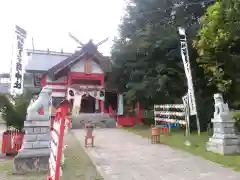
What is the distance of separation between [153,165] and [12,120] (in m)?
5.93

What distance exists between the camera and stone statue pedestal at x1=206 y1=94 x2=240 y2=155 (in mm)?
8648

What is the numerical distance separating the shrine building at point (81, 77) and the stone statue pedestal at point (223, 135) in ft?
44.0

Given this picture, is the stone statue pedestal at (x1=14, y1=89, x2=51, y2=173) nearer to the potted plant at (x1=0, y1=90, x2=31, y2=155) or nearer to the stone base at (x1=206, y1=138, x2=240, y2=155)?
the potted plant at (x1=0, y1=90, x2=31, y2=155)

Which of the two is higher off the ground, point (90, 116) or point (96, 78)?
point (96, 78)

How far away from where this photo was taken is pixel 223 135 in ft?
28.7

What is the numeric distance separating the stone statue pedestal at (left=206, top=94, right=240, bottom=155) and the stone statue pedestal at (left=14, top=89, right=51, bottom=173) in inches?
226

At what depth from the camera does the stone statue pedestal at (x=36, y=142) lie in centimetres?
723

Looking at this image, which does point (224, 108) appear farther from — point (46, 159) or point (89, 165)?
point (46, 159)

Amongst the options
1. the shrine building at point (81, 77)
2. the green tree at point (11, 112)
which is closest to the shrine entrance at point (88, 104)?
the shrine building at point (81, 77)

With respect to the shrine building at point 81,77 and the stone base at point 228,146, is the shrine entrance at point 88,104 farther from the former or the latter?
the stone base at point 228,146

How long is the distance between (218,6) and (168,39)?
6.77m

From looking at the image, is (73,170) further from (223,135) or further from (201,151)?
(223,135)

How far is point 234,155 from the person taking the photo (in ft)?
27.8

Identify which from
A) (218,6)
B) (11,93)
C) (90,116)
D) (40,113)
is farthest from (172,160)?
(90,116)
